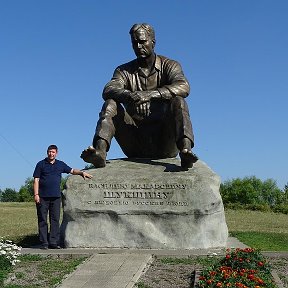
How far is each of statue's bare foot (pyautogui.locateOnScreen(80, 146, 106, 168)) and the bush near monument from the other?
17.1 metres

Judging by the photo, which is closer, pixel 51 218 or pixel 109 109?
pixel 51 218

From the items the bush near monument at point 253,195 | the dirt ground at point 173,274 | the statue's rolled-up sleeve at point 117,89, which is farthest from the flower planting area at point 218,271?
the bush near monument at point 253,195

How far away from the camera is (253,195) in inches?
2117

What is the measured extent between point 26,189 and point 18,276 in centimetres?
4766

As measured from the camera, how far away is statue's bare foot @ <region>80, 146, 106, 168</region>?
8.71 m

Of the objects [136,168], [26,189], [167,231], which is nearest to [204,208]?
[167,231]

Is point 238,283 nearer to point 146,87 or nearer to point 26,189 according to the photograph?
point 146,87

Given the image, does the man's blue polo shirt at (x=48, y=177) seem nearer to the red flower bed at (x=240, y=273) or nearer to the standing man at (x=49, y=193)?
the standing man at (x=49, y=193)

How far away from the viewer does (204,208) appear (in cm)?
838

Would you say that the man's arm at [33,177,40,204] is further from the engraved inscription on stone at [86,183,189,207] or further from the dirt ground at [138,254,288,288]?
the dirt ground at [138,254,288,288]

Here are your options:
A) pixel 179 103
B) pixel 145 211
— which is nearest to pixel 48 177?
pixel 145 211

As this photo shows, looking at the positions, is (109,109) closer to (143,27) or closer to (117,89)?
(117,89)

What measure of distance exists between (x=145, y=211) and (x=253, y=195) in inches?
1838

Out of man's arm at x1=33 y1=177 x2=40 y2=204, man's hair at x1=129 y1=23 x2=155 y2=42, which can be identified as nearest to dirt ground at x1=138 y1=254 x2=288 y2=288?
man's arm at x1=33 y1=177 x2=40 y2=204
